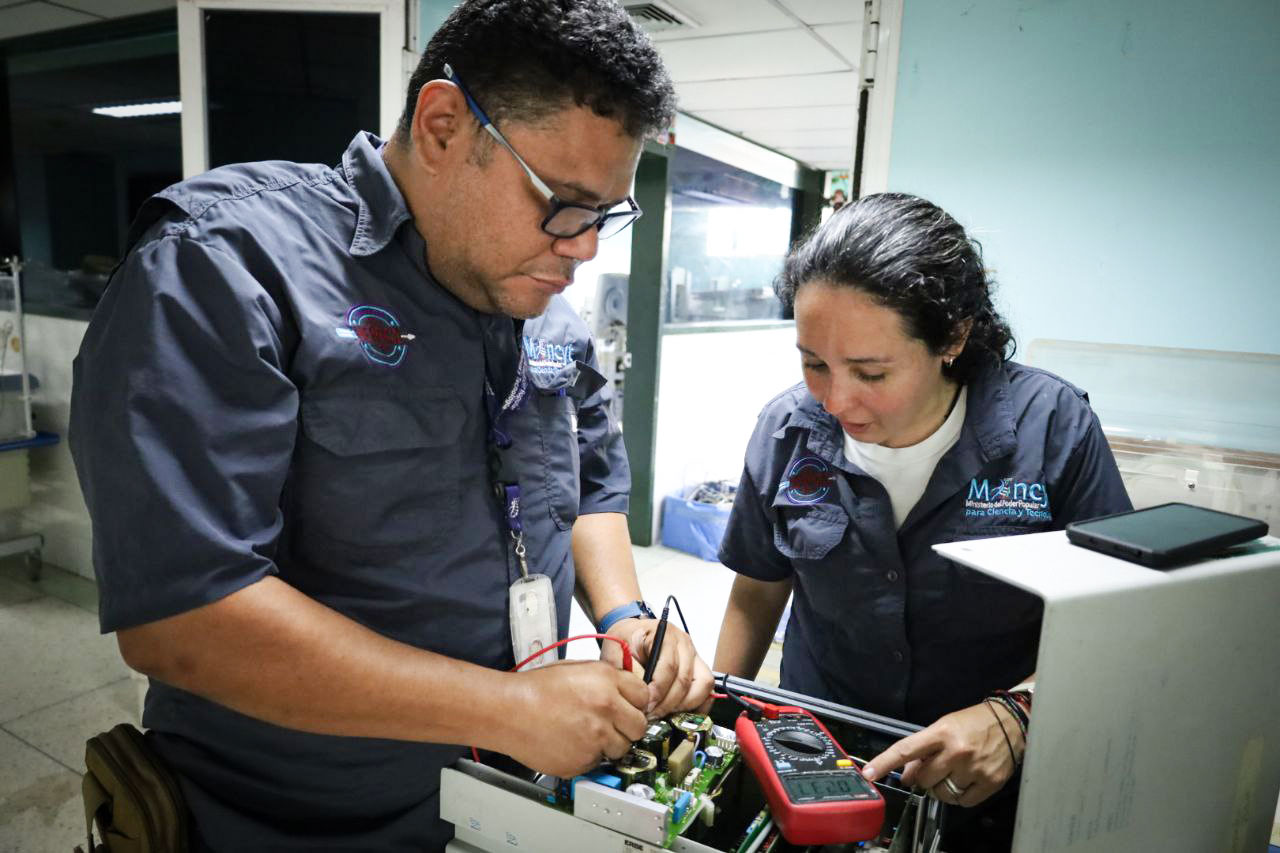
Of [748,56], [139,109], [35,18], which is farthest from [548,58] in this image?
[35,18]

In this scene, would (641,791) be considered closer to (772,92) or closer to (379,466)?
(379,466)

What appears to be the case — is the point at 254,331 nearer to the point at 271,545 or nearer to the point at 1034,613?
the point at 271,545

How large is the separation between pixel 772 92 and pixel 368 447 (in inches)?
146

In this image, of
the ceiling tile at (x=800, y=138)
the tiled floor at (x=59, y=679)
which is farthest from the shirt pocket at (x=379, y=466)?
the ceiling tile at (x=800, y=138)

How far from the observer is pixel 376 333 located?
88 cm

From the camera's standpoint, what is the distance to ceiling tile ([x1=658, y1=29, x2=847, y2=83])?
3150 mm

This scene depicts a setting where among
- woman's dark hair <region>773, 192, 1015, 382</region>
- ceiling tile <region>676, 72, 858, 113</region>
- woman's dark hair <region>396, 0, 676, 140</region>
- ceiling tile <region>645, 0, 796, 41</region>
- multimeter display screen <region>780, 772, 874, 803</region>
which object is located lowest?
multimeter display screen <region>780, 772, 874, 803</region>

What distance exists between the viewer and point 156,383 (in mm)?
684

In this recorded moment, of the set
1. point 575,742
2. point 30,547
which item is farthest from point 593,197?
point 30,547

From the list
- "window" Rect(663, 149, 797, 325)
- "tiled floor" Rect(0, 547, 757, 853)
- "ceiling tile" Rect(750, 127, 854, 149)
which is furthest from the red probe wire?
"ceiling tile" Rect(750, 127, 854, 149)

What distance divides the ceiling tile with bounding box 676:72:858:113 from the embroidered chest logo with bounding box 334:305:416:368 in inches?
130

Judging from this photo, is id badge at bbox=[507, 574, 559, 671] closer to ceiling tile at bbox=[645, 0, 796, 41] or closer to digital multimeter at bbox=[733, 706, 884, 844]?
digital multimeter at bbox=[733, 706, 884, 844]

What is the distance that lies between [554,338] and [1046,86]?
1491 millimetres

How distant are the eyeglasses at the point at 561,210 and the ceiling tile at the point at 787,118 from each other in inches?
145
